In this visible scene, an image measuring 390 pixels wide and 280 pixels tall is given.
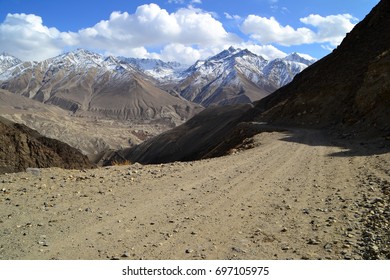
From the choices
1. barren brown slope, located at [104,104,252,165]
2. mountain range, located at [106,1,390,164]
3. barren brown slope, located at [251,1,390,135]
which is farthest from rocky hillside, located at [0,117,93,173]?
barren brown slope, located at [104,104,252,165]

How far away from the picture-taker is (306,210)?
819 cm

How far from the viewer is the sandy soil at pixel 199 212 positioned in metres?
6.27

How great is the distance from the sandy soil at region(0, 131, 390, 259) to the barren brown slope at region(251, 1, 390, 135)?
971cm

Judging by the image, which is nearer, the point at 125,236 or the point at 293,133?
the point at 125,236

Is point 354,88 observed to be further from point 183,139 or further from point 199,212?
point 183,139

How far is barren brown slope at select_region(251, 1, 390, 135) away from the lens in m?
21.6

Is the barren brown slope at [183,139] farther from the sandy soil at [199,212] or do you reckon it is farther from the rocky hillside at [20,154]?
the sandy soil at [199,212]

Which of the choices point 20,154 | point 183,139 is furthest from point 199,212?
point 183,139

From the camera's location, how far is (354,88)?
91.9 feet

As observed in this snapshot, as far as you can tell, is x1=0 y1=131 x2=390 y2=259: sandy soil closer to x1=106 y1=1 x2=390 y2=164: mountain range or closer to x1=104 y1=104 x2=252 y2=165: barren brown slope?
x1=106 y1=1 x2=390 y2=164: mountain range

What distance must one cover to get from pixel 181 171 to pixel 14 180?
15.8ft

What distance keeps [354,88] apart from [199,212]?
23.8 meters

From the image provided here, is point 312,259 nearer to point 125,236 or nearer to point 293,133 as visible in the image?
point 125,236
